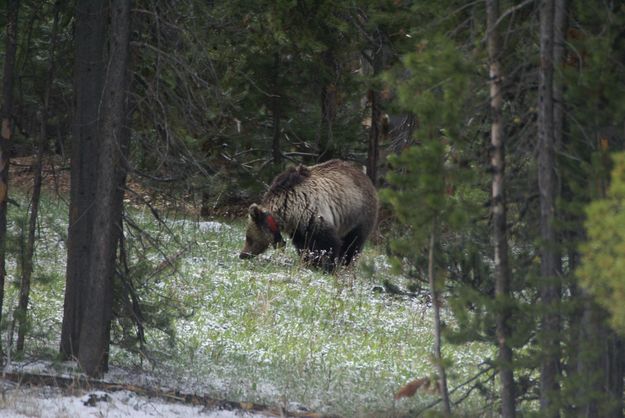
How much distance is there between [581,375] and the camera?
23.4 ft

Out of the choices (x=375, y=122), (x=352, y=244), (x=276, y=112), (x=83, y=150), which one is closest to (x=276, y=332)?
(x=83, y=150)

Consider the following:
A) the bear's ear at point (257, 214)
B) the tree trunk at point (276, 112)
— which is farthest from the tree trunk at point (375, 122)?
the bear's ear at point (257, 214)

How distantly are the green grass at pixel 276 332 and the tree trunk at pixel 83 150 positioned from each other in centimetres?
28

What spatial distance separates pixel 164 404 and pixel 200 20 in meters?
3.95

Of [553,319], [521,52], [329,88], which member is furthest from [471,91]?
[329,88]

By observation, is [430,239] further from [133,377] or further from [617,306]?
[133,377]

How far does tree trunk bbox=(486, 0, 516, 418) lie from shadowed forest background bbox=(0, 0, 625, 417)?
2 centimetres

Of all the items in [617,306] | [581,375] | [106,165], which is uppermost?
[106,165]

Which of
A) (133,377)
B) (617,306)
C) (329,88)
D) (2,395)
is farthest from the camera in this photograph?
(329,88)

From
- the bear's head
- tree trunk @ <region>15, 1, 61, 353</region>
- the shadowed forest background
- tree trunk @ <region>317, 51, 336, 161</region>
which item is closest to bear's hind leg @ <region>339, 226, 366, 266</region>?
the bear's head

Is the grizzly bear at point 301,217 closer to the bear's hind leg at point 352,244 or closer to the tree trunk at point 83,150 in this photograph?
the bear's hind leg at point 352,244

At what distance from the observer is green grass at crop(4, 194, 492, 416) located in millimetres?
10078

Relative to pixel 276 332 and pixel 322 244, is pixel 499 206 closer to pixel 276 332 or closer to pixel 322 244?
pixel 276 332

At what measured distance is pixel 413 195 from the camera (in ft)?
24.6
